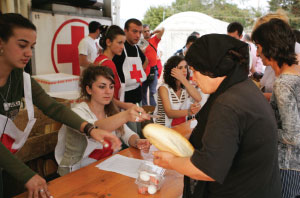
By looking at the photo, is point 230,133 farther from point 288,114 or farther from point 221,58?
point 288,114

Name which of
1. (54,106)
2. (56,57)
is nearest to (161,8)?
(56,57)

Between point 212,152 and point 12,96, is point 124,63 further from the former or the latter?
point 212,152

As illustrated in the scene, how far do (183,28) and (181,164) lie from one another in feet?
30.1

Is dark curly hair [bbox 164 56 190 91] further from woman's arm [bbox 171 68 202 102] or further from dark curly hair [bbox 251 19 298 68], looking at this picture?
dark curly hair [bbox 251 19 298 68]

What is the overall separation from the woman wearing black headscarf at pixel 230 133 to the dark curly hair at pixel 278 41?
536 mm

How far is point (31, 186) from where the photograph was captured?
1076 mm

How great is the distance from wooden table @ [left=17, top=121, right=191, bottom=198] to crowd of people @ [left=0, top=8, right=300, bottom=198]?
107mm

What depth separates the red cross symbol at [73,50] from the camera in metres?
3.69

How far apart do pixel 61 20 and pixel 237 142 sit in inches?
138

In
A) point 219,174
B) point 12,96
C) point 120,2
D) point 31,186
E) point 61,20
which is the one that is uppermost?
point 120,2

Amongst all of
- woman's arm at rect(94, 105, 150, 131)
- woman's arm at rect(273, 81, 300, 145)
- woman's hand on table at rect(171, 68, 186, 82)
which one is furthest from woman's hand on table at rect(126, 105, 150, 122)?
woman's hand on table at rect(171, 68, 186, 82)

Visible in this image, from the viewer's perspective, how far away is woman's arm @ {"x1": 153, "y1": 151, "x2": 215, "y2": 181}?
0.76 meters

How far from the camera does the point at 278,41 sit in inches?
49.8

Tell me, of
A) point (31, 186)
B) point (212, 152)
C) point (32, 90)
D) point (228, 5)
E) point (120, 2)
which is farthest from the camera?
point (228, 5)
